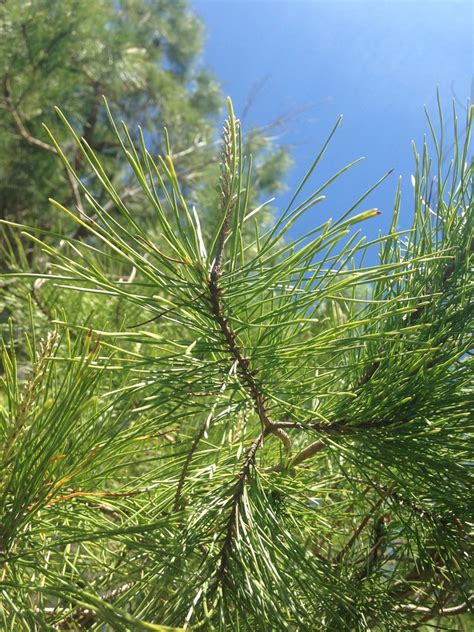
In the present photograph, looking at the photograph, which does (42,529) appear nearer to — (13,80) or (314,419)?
(314,419)

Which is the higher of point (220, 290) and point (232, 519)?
point (220, 290)

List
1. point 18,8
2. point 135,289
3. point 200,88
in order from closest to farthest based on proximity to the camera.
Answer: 1. point 135,289
2. point 18,8
3. point 200,88

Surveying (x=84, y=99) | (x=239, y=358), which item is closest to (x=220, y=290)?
(x=239, y=358)

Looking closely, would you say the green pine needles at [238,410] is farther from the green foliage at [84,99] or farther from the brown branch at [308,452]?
the green foliage at [84,99]

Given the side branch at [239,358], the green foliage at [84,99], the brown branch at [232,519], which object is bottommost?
the brown branch at [232,519]

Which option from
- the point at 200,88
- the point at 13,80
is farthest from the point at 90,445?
the point at 200,88

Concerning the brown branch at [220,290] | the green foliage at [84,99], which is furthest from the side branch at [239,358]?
the green foliage at [84,99]

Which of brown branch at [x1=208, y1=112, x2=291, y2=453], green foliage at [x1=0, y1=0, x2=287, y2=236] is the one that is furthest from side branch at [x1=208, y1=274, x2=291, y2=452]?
green foliage at [x1=0, y1=0, x2=287, y2=236]

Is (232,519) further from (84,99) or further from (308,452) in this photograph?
(84,99)

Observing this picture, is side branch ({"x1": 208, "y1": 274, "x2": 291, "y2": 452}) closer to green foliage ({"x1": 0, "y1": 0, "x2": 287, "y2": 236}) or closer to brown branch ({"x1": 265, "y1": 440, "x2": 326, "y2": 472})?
brown branch ({"x1": 265, "y1": 440, "x2": 326, "y2": 472})

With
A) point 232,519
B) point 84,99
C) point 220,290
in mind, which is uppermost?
point 84,99

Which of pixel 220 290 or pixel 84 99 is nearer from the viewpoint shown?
pixel 220 290
